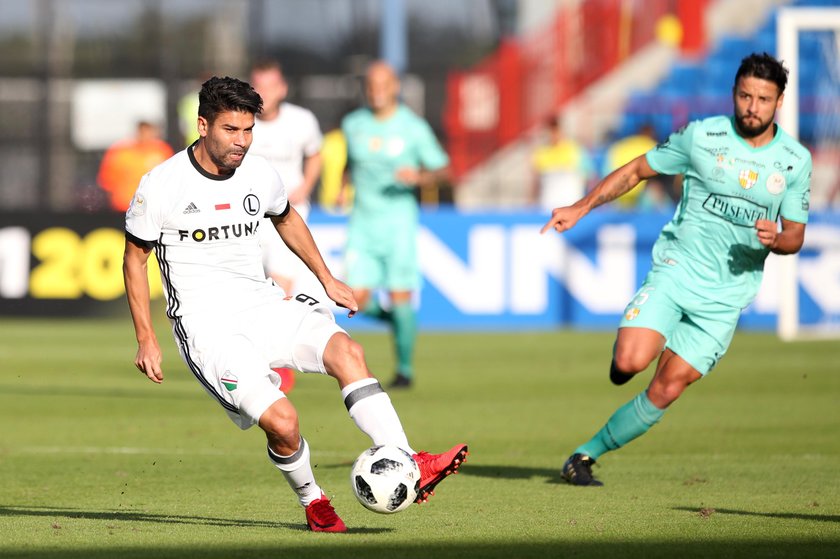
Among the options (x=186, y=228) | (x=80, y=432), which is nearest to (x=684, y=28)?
(x=80, y=432)

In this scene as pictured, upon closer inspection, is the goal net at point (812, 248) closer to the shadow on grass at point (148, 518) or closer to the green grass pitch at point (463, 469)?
the green grass pitch at point (463, 469)

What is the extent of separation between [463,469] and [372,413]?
228 cm

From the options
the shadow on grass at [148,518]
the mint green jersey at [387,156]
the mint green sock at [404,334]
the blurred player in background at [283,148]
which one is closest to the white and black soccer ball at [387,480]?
the shadow on grass at [148,518]

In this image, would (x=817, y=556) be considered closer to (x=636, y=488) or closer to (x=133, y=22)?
(x=636, y=488)

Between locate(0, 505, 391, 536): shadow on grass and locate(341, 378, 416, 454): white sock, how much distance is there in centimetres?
47

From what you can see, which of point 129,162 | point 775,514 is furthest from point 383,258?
point 129,162

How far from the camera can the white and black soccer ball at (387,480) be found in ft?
18.8

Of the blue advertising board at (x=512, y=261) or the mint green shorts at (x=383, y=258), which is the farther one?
the blue advertising board at (x=512, y=261)

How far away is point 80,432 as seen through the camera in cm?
959

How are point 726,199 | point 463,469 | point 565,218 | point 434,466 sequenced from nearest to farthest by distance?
point 434,466
point 565,218
point 726,199
point 463,469

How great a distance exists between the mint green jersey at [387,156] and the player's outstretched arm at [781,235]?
5.10 metres

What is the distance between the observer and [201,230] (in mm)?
6160

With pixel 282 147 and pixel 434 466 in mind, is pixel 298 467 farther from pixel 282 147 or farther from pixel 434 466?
pixel 282 147

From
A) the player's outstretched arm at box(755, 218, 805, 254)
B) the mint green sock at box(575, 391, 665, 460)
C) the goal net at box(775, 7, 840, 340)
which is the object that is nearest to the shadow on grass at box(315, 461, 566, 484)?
the mint green sock at box(575, 391, 665, 460)
